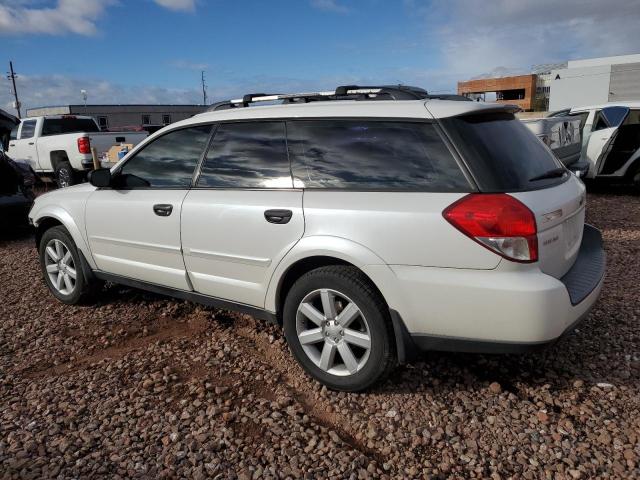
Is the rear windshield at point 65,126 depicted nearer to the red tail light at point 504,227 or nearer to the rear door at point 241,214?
the rear door at point 241,214

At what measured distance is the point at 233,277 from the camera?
336 cm

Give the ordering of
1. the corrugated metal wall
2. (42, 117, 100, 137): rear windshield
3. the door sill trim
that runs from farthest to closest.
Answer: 1. the corrugated metal wall
2. (42, 117, 100, 137): rear windshield
3. the door sill trim

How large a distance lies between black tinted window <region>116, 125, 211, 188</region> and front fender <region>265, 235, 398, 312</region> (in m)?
1.15

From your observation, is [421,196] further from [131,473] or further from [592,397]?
[131,473]

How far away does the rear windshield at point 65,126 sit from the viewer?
13180 mm

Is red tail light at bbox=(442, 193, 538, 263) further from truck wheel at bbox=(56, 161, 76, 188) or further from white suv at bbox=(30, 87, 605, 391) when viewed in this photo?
truck wheel at bbox=(56, 161, 76, 188)

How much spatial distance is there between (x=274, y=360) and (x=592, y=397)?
200cm

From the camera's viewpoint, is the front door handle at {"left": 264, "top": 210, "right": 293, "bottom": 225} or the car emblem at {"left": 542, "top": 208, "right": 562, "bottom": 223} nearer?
the car emblem at {"left": 542, "top": 208, "right": 562, "bottom": 223}

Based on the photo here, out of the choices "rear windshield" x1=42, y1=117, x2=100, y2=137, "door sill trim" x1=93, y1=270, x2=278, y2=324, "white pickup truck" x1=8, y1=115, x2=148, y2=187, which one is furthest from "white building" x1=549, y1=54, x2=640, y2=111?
"door sill trim" x1=93, y1=270, x2=278, y2=324

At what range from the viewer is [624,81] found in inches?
1720

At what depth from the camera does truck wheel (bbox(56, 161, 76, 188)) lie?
12.1 meters

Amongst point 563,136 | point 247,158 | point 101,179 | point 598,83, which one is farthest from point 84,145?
point 598,83

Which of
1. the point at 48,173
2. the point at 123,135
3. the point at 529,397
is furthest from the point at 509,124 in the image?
the point at 48,173

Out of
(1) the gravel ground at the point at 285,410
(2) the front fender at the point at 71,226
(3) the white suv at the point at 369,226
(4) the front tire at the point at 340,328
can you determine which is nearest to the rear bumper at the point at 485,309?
(3) the white suv at the point at 369,226
